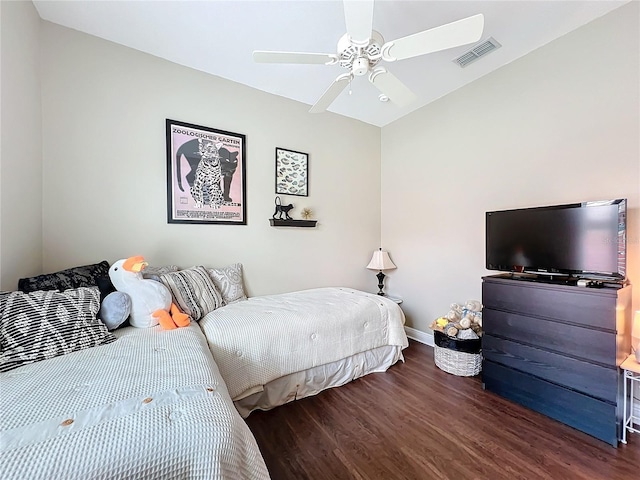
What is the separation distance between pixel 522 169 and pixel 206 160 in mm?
2844

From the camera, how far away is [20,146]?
5.46ft

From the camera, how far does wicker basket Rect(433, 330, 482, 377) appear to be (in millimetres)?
2336

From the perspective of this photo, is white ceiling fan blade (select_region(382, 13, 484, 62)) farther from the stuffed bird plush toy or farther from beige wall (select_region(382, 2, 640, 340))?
the stuffed bird plush toy

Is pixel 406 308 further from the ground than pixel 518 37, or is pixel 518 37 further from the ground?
pixel 518 37

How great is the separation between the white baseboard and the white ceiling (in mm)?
2730

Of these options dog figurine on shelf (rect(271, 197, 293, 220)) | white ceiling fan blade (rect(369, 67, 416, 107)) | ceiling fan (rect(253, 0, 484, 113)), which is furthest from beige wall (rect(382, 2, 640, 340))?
dog figurine on shelf (rect(271, 197, 293, 220))

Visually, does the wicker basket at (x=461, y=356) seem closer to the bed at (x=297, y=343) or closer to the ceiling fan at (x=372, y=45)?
the bed at (x=297, y=343)

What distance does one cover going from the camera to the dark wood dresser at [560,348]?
5.17ft

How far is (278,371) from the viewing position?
1.90 m

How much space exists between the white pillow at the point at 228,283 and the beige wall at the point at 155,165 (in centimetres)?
16

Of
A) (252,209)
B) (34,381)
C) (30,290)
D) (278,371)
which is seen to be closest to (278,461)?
(278,371)

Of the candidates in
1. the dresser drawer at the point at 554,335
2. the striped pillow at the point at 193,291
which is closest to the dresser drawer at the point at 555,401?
the dresser drawer at the point at 554,335

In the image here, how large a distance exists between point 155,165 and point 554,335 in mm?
3291

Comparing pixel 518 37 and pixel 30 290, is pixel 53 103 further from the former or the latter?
pixel 518 37
